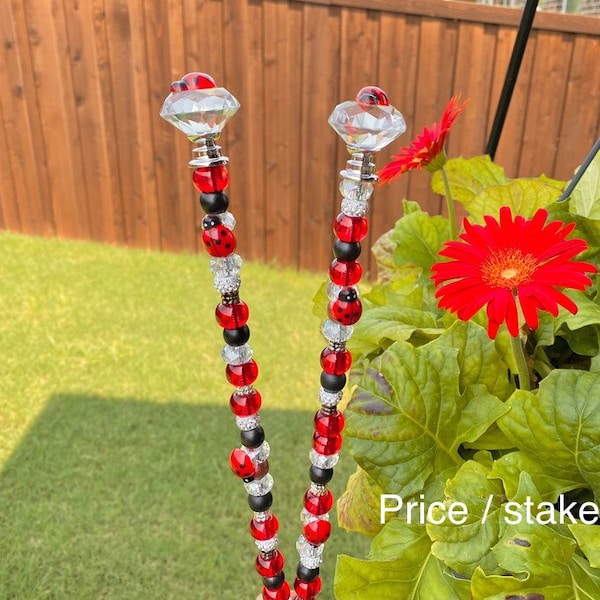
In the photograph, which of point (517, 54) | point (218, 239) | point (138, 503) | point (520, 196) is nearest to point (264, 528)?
point (218, 239)

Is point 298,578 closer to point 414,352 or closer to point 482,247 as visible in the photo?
point 414,352

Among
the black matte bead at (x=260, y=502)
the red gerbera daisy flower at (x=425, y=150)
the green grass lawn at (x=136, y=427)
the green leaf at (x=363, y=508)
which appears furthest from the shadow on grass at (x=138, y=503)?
the red gerbera daisy flower at (x=425, y=150)

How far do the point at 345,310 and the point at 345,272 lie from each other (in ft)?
0.08

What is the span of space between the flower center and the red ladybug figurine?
16 centimetres

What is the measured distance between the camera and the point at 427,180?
7.97ft

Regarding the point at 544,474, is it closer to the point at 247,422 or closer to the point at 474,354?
the point at 474,354

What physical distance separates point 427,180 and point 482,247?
210 centimetres

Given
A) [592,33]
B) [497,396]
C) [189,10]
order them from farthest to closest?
[189,10] < [592,33] < [497,396]

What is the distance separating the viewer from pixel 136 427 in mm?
1658

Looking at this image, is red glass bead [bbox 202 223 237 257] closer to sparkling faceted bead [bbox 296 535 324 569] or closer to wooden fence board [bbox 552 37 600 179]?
sparkling faceted bead [bbox 296 535 324 569]

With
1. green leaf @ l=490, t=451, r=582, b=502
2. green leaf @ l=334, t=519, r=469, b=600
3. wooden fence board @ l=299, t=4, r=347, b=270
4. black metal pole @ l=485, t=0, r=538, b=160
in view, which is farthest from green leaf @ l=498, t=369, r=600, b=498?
wooden fence board @ l=299, t=4, r=347, b=270

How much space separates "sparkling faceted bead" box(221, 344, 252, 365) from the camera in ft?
1.46

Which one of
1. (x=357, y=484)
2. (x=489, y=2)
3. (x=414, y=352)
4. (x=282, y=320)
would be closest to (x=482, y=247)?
(x=414, y=352)

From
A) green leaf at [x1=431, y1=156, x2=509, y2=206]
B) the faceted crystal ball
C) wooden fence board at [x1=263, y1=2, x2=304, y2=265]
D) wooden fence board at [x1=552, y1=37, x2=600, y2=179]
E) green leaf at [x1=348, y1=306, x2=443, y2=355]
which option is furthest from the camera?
wooden fence board at [x1=263, y1=2, x2=304, y2=265]
